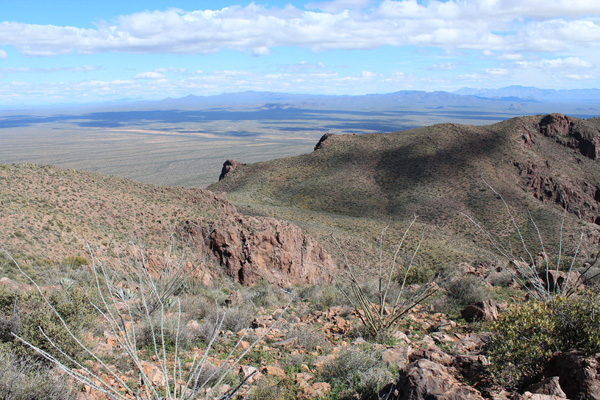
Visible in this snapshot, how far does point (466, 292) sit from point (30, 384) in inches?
483

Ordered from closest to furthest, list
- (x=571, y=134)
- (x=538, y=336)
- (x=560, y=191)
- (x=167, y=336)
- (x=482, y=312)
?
(x=538, y=336) < (x=167, y=336) < (x=482, y=312) < (x=560, y=191) < (x=571, y=134)

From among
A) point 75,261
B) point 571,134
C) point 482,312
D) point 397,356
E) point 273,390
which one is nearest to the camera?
point 273,390

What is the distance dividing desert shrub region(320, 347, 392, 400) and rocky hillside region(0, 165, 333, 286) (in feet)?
33.1

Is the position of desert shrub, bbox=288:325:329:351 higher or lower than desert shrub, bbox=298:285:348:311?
higher

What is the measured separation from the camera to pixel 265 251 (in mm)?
20906

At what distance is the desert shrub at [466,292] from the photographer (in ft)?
42.6

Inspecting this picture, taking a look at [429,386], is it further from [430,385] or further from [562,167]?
[562,167]

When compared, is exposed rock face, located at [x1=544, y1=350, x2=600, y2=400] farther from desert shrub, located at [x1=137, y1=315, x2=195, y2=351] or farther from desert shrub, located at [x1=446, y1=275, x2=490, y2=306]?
desert shrub, located at [x1=137, y1=315, x2=195, y2=351]

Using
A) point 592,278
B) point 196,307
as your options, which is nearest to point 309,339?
point 196,307

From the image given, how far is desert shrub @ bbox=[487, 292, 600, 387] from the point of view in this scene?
6.22 metres

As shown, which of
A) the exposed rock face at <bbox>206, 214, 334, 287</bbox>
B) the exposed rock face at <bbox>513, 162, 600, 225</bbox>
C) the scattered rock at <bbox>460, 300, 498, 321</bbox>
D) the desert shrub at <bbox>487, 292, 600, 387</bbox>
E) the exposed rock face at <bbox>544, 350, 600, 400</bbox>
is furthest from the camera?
the exposed rock face at <bbox>513, 162, 600, 225</bbox>

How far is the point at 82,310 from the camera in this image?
26.7 feet

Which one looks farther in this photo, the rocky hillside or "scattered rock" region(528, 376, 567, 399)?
the rocky hillside

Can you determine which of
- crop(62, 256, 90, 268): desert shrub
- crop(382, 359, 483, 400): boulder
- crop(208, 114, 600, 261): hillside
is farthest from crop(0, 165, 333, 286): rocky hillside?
crop(208, 114, 600, 261): hillside
